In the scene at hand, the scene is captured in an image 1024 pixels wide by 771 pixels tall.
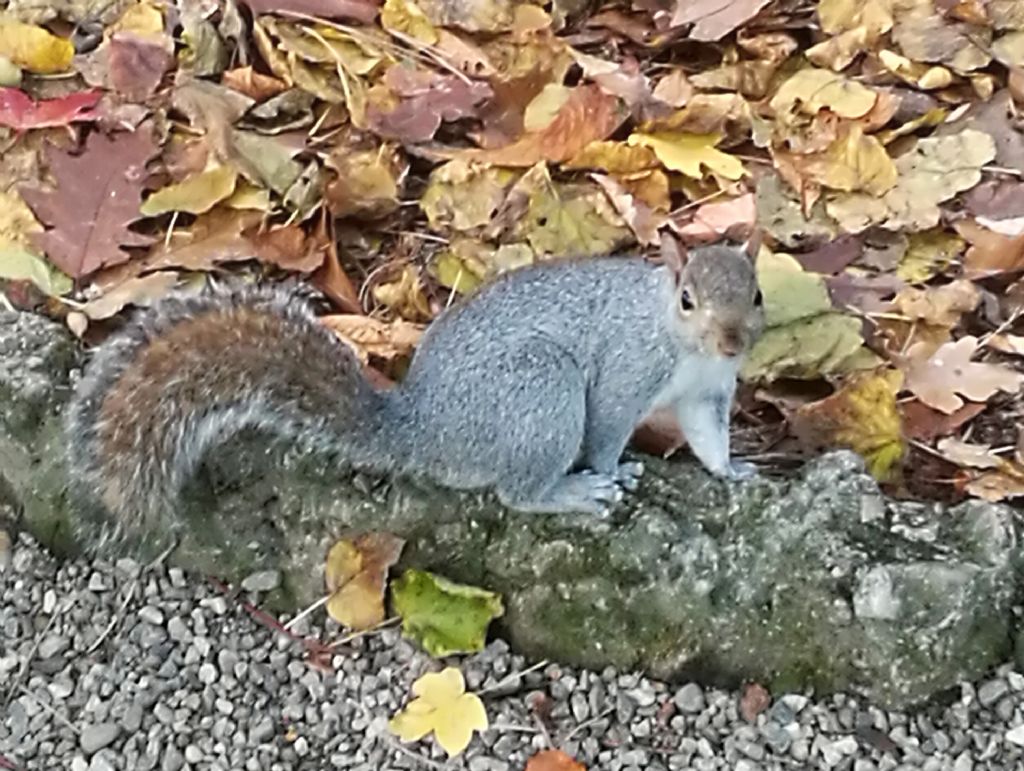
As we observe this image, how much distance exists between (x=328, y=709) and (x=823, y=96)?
1.34 metres

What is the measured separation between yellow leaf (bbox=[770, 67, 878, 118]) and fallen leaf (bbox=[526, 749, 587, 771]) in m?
1.22

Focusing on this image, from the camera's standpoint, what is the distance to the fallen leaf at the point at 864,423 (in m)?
2.12

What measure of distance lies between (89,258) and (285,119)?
1.51ft

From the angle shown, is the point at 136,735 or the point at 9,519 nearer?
the point at 136,735

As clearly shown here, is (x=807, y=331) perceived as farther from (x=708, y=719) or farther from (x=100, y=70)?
(x=100, y=70)

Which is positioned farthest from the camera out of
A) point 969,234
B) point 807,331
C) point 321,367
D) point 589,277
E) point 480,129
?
point 480,129

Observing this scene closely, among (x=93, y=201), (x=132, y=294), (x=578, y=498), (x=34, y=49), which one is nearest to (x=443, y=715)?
(x=578, y=498)

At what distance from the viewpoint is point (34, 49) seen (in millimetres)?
2619

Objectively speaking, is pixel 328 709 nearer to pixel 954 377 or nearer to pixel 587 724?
pixel 587 724

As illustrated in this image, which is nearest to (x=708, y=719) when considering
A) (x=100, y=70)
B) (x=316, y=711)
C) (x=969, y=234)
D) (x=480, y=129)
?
(x=316, y=711)

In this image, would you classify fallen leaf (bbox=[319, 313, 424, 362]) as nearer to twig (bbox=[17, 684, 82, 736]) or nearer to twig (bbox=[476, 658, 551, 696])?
A: twig (bbox=[476, 658, 551, 696])

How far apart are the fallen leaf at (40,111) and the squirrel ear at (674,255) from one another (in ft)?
3.71

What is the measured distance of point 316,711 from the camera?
74.5 inches

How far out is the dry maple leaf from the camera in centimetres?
231
